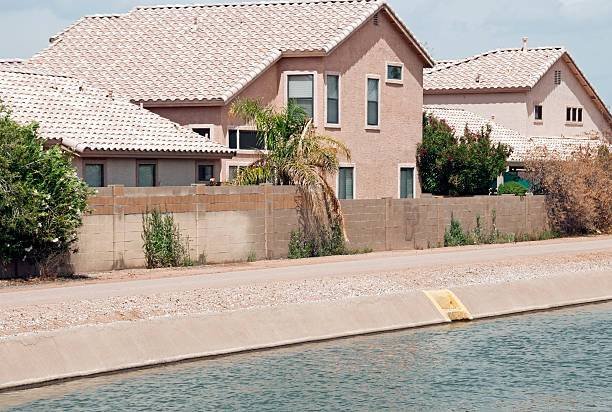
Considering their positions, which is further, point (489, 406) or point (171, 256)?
point (171, 256)

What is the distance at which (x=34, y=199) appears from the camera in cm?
3023

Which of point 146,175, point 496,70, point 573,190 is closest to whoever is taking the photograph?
point 146,175

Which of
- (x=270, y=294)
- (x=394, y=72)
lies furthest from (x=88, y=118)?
(x=394, y=72)

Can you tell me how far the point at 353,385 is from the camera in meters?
20.3

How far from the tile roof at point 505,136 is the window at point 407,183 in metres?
7.53

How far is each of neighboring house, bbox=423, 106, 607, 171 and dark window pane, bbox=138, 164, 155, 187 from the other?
21067 mm

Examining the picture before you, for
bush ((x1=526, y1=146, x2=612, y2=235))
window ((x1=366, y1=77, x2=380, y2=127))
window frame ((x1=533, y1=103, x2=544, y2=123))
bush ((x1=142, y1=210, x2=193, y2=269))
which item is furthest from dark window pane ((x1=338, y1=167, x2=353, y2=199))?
window frame ((x1=533, y1=103, x2=544, y2=123))

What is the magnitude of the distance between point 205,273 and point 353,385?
13.5 meters

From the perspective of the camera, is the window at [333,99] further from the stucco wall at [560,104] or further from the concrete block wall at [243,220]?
the stucco wall at [560,104]

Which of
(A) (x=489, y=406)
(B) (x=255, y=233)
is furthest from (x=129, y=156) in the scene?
(A) (x=489, y=406)

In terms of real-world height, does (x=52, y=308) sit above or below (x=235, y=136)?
below

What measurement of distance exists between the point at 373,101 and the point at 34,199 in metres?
22.7

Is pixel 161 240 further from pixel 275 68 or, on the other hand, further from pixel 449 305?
pixel 275 68

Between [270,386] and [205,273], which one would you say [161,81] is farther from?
[270,386]
